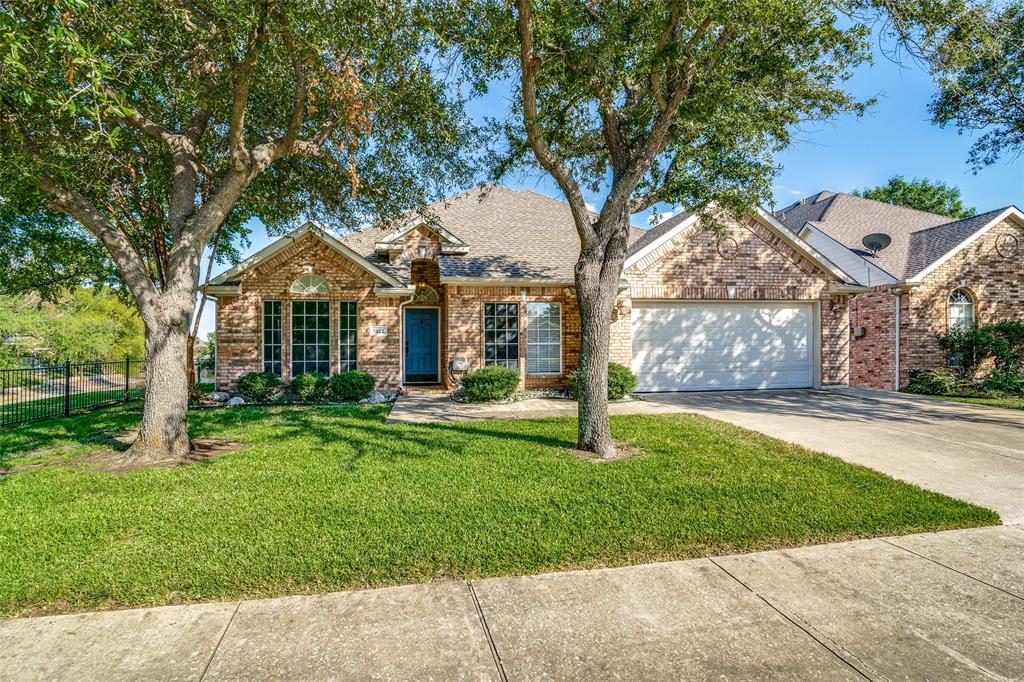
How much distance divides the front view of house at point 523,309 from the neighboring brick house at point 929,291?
215cm

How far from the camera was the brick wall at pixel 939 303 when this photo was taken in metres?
14.5

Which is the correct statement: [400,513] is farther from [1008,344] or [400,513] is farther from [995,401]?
[1008,344]

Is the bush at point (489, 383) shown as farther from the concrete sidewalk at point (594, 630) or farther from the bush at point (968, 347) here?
the bush at point (968, 347)

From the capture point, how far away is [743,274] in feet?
43.5

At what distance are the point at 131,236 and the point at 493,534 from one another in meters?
11.4

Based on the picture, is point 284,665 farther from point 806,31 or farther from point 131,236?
point 131,236

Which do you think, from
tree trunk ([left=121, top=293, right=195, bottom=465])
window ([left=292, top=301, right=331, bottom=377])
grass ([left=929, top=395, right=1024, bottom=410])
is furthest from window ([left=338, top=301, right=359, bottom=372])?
grass ([left=929, top=395, right=1024, bottom=410])

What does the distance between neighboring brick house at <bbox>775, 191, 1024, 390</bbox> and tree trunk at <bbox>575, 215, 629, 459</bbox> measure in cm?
1081

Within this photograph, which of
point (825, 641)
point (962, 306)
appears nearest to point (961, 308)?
point (962, 306)

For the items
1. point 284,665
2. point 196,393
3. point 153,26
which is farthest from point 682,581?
point 196,393

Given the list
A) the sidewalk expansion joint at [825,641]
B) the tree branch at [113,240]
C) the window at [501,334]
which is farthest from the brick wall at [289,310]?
the sidewalk expansion joint at [825,641]

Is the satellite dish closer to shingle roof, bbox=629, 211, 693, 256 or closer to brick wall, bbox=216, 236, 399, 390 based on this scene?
shingle roof, bbox=629, 211, 693, 256

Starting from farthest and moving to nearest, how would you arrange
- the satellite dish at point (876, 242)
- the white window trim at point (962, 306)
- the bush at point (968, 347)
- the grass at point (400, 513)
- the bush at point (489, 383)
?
the satellite dish at point (876, 242)
the white window trim at point (962, 306)
the bush at point (968, 347)
the bush at point (489, 383)
the grass at point (400, 513)

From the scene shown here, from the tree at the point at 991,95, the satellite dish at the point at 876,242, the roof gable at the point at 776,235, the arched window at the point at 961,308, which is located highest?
the tree at the point at 991,95
